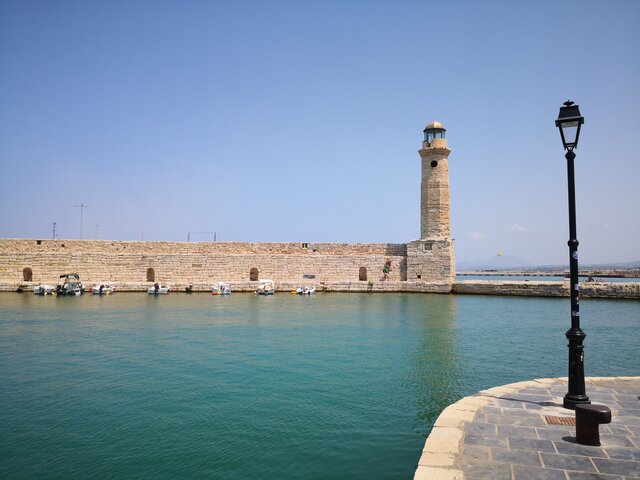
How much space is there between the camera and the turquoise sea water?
5094mm

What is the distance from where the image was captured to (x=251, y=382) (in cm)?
800

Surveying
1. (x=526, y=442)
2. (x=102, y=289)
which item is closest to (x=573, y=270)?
(x=526, y=442)

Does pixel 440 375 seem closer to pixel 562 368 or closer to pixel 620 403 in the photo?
pixel 562 368

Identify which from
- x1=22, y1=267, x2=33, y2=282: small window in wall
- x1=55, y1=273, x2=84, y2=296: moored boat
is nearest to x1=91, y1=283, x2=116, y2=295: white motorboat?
x1=55, y1=273, x2=84, y2=296: moored boat

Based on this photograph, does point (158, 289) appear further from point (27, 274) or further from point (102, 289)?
point (27, 274)

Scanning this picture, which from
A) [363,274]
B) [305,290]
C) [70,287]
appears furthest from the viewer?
[363,274]

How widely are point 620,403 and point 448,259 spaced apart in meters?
22.0

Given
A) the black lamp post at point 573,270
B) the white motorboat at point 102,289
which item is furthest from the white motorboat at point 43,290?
the black lamp post at point 573,270

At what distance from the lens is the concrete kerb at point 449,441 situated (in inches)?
137

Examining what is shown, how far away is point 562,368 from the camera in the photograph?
9.02m

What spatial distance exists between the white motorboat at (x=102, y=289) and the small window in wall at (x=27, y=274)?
14.8 feet

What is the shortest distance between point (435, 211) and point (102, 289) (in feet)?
64.4

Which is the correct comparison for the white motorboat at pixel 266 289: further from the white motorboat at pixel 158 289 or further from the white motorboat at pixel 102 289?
the white motorboat at pixel 102 289

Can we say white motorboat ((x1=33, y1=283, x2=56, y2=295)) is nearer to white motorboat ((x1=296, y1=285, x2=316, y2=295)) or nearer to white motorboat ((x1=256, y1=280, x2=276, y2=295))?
white motorboat ((x1=256, y1=280, x2=276, y2=295))
